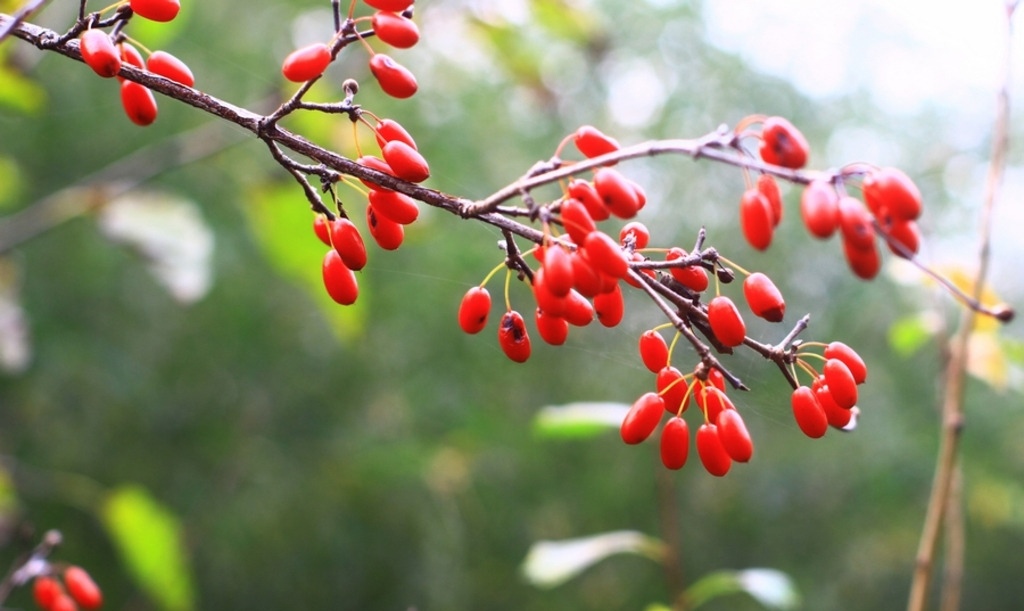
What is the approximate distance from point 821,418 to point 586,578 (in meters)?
2.55

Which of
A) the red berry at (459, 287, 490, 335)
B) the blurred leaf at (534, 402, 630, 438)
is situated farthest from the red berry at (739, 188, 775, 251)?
the blurred leaf at (534, 402, 630, 438)

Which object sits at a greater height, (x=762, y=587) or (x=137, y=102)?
(x=137, y=102)

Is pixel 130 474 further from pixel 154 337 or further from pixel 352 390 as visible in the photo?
pixel 352 390

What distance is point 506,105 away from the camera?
3068mm

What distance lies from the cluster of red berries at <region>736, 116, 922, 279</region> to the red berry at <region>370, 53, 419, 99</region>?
0.23 metres

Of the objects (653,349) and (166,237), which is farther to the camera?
(166,237)

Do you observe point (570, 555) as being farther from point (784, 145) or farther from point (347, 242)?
point (784, 145)

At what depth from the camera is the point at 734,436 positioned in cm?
53

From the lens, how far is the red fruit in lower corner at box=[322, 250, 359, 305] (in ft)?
1.82

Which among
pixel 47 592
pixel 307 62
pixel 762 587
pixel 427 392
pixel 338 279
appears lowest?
pixel 427 392

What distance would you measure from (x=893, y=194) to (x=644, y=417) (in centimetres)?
22

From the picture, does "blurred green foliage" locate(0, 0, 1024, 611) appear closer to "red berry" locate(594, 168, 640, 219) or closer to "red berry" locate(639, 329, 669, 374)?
"red berry" locate(639, 329, 669, 374)

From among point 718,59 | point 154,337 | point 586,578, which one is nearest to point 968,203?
point 718,59

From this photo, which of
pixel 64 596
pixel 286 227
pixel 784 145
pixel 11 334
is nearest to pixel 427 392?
pixel 286 227
